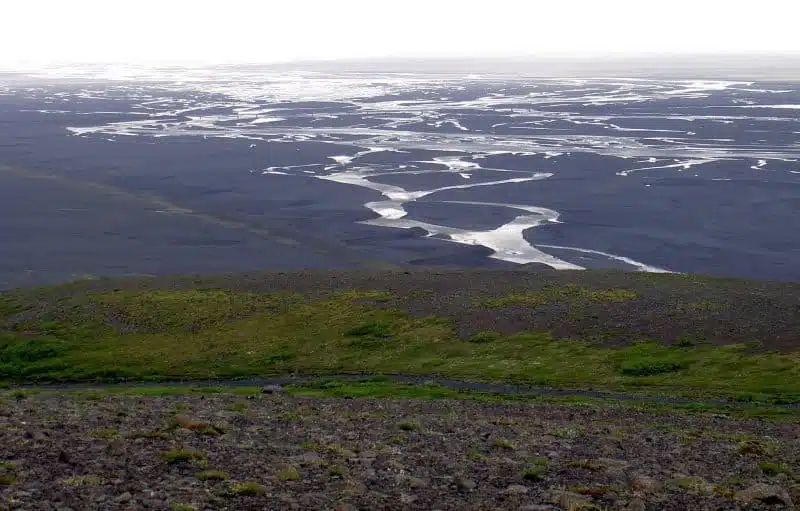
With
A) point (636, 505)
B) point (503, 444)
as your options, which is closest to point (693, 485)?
point (636, 505)

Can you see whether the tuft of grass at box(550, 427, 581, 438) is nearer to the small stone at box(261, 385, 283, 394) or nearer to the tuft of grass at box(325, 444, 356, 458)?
the tuft of grass at box(325, 444, 356, 458)

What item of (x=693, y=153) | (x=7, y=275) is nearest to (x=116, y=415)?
(x=7, y=275)

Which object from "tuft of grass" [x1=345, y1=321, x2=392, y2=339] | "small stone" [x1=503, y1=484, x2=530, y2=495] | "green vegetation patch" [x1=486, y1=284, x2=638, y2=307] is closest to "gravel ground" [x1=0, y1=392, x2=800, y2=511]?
"small stone" [x1=503, y1=484, x2=530, y2=495]

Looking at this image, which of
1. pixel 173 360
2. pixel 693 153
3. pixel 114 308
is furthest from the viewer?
pixel 693 153

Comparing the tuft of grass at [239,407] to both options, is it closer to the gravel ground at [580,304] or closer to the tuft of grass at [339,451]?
the tuft of grass at [339,451]

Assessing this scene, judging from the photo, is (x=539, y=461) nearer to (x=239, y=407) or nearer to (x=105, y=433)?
(x=105, y=433)

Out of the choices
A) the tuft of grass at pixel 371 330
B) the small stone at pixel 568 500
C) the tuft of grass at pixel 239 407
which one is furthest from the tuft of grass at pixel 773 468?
the tuft of grass at pixel 371 330

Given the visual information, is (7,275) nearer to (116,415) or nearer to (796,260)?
(116,415)
